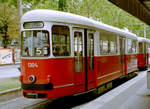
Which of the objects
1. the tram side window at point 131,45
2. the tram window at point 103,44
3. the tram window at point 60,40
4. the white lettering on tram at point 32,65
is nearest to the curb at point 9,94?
the white lettering on tram at point 32,65

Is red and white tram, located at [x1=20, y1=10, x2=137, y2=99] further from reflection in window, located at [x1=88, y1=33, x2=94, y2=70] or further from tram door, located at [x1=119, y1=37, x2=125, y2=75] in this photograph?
tram door, located at [x1=119, y1=37, x2=125, y2=75]

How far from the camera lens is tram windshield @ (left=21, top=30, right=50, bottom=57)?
7844 millimetres

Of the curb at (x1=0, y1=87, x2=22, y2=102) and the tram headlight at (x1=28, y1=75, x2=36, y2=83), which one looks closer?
the tram headlight at (x1=28, y1=75, x2=36, y2=83)

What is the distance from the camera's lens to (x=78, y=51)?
28.8ft

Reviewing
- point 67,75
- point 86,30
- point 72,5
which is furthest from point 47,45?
point 72,5

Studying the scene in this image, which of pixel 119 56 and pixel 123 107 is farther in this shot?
pixel 119 56

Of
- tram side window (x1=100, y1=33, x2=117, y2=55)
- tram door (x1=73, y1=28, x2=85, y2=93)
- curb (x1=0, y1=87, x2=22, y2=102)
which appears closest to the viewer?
tram door (x1=73, y1=28, x2=85, y2=93)

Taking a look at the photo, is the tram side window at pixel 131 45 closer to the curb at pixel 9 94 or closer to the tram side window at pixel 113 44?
the tram side window at pixel 113 44

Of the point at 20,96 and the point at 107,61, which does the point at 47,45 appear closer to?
the point at 20,96

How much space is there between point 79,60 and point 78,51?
0.32 m

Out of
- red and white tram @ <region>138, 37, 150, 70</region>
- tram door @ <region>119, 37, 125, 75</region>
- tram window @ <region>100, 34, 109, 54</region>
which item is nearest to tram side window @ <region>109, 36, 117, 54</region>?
tram window @ <region>100, 34, 109, 54</region>

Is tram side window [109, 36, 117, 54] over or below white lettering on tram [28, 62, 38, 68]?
over

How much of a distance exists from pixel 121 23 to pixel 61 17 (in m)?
19.3

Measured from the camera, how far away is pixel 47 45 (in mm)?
7844
